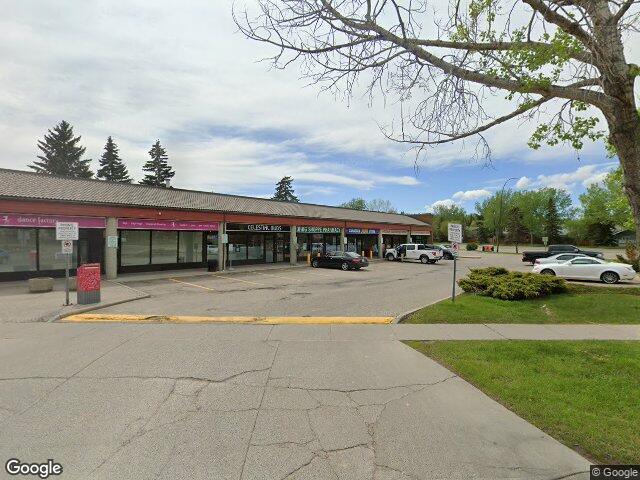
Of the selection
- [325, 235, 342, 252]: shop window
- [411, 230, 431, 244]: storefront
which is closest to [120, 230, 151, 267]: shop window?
[325, 235, 342, 252]: shop window

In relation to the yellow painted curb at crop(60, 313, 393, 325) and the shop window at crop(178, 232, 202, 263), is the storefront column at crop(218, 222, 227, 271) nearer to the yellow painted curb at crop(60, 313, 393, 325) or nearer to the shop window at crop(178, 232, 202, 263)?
the shop window at crop(178, 232, 202, 263)

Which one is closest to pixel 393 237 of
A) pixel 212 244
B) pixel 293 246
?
pixel 293 246

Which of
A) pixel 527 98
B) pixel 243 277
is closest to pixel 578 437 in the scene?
pixel 527 98

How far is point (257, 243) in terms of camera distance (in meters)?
30.5

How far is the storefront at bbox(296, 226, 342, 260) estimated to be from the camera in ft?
110

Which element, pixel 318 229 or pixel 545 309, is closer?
pixel 545 309

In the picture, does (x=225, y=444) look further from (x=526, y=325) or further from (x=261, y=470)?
(x=526, y=325)

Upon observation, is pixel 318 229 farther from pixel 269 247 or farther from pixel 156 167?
pixel 156 167

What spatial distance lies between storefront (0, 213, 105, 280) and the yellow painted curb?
32.0 feet

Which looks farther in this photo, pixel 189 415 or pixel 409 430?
pixel 189 415

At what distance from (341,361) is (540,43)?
225 inches

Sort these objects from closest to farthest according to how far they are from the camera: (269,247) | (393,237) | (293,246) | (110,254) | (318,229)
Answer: (110,254) < (293,246) < (269,247) < (318,229) < (393,237)

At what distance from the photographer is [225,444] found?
387 centimetres

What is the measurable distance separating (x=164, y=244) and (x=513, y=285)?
2055 centimetres
